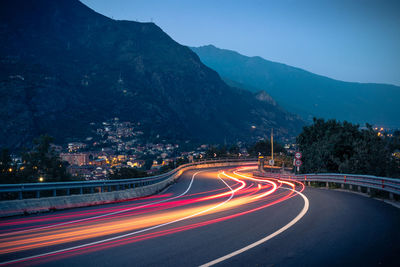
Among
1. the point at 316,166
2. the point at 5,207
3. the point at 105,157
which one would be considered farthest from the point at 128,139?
the point at 5,207

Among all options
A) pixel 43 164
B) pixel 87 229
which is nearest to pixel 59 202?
pixel 87 229

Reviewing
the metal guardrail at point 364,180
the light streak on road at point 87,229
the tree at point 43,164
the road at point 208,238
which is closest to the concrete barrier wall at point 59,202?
the road at point 208,238

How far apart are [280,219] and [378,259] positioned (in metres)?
4.37

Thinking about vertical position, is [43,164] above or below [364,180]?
below

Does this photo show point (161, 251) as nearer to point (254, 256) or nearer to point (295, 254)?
point (254, 256)

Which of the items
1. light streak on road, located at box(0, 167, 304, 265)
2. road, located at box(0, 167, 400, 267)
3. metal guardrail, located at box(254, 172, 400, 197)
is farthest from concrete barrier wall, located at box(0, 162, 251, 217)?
metal guardrail, located at box(254, 172, 400, 197)

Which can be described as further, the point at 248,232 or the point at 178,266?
the point at 248,232

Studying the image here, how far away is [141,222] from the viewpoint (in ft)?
31.9

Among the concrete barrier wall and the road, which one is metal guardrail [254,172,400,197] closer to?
the road

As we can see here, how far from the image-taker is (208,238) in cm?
736

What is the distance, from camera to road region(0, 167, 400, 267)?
5.68 m

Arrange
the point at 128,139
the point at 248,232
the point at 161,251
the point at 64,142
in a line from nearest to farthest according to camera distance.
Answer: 1. the point at 161,251
2. the point at 248,232
3. the point at 64,142
4. the point at 128,139

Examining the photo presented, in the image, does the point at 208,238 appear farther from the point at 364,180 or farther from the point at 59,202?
the point at 364,180

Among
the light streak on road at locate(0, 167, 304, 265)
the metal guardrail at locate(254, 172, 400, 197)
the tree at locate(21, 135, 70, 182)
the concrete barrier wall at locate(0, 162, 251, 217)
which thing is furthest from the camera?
the tree at locate(21, 135, 70, 182)
